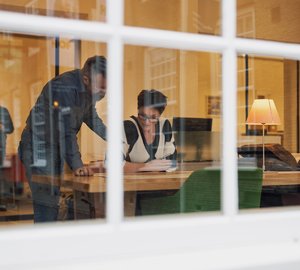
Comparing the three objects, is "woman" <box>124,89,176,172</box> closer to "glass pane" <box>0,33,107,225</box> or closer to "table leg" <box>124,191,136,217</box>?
"glass pane" <box>0,33,107,225</box>

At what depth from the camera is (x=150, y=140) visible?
3.67 meters

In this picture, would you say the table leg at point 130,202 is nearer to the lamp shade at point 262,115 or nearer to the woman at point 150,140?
the woman at point 150,140

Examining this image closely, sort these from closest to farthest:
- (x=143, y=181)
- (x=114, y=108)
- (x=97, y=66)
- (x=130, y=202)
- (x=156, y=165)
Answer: (x=114, y=108) < (x=130, y=202) < (x=97, y=66) < (x=143, y=181) < (x=156, y=165)

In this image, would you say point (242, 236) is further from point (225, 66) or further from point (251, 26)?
point (251, 26)

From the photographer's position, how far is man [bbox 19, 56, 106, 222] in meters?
3.03


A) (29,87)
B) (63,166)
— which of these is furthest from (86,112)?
(29,87)

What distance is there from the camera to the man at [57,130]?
303 centimetres

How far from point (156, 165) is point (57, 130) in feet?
2.12

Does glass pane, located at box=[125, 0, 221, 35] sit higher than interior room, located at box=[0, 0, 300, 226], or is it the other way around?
glass pane, located at box=[125, 0, 221, 35]

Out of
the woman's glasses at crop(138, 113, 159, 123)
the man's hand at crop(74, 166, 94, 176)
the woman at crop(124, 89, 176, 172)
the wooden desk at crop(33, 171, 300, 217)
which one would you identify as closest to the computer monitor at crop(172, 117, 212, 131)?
the woman at crop(124, 89, 176, 172)

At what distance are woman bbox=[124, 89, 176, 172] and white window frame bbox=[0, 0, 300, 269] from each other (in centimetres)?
141

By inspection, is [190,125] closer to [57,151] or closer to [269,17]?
[57,151]

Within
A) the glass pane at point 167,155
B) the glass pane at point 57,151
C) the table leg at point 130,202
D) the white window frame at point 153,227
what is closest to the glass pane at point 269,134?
the glass pane at point 167,155

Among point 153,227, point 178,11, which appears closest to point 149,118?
point 153,227
